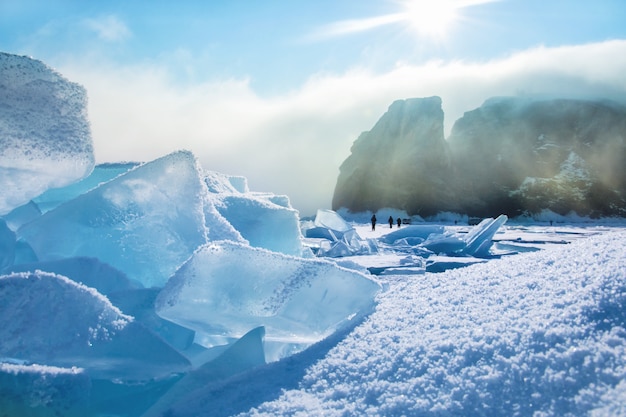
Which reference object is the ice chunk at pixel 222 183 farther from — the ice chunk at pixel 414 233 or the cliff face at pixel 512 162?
the cliff face at pixel 512 162

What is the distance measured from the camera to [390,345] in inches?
47.9

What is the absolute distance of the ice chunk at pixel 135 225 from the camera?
239cm

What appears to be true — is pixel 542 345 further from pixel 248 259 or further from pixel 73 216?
pixel 73 216

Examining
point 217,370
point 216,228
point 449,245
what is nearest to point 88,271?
point 216,228

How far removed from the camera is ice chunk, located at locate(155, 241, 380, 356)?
1.68 meters

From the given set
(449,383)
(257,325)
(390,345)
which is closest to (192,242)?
(257,325)

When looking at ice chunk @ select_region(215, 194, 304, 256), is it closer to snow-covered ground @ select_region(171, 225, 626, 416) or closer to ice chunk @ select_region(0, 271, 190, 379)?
ice chunk @ select_region(0, 271, 190, 379)

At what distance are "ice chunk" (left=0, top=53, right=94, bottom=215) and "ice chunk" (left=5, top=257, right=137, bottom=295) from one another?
0.50 metres

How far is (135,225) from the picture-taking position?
245cm

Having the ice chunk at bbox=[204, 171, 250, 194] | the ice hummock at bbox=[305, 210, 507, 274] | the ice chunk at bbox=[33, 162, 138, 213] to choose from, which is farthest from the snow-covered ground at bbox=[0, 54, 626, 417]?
the ice hummock at bbox=[305, 210, 507, 274]

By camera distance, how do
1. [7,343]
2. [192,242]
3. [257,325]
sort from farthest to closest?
[192,242]
[257,325]
[7,343]

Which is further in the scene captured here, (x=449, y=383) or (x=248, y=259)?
(x=248, y=259)

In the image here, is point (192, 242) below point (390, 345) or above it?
above

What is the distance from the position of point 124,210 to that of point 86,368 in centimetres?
115
